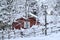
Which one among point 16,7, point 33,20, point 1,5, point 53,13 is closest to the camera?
point 33,20

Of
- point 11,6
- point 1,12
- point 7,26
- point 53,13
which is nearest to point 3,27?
point 7,26

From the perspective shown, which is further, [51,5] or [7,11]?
[51,5]

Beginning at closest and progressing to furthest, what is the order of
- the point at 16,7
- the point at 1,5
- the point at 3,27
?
the point at 3,27 < the point at 1,5 < the point at 16,7

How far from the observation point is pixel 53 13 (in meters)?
43.4

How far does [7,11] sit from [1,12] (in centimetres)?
96

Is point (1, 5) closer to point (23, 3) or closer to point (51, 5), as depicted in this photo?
point (23, 3)

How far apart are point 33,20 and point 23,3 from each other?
8.69 m

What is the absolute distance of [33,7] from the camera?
41688mm

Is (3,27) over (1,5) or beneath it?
beneath

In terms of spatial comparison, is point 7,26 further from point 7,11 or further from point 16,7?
point 16,7

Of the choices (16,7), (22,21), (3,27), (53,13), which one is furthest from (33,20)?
(53,13)

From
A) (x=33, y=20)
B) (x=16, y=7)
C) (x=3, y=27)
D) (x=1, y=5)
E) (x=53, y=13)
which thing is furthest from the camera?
(x=53, y=13)

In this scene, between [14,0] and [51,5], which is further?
[51,5]

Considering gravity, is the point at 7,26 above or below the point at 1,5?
below
